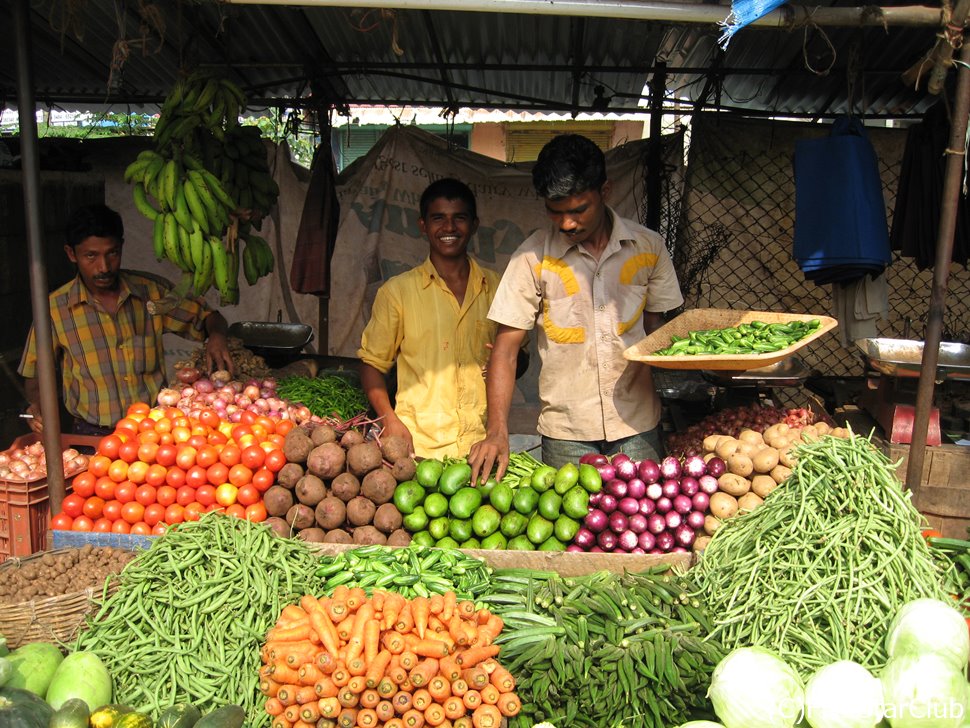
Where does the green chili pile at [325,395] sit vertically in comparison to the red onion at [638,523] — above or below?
above

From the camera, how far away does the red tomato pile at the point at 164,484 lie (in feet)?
11.8

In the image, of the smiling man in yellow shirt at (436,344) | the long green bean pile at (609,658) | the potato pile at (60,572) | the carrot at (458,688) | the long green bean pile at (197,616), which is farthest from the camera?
the smiling man in yellow shirt at (436,344)

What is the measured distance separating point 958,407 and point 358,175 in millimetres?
5291

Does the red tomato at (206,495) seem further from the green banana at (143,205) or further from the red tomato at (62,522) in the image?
the green banana at (143,205)

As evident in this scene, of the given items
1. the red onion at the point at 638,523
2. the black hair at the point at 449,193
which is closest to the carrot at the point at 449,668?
the red onion at the point at 638,523

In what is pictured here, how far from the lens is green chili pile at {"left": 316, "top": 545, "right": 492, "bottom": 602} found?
3.04 m

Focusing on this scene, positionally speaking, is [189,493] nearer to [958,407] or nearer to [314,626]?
[314,626]

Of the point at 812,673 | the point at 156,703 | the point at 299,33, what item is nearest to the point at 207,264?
the point at 299,33

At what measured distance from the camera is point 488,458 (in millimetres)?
3711

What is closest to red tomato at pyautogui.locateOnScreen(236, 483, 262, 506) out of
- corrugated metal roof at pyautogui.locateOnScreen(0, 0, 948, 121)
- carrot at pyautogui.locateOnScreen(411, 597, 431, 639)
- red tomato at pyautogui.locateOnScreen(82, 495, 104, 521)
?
red tomato at pyautogui.locateOnScreen(82, 495, 104, 521)

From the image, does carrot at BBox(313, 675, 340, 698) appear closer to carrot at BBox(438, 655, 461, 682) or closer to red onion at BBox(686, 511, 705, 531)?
carrot at BBox(438, 655, 461, 682)

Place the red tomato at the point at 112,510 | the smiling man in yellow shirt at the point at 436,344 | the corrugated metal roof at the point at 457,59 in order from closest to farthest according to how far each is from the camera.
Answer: the red tomato at the point at 112,510 → the smiling man in yellow shirt at the point at 436,344 → the corrugated metal roof at the point at 457,59

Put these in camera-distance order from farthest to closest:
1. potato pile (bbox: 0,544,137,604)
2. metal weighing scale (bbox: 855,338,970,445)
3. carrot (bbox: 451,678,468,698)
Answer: metal weighing scale (bbox: 855,338,970,445), potato pile (bbox: 0,544,137,604), carrot (bbox: 451,678,468,698)

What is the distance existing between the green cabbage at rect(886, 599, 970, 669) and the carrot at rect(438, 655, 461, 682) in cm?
145
